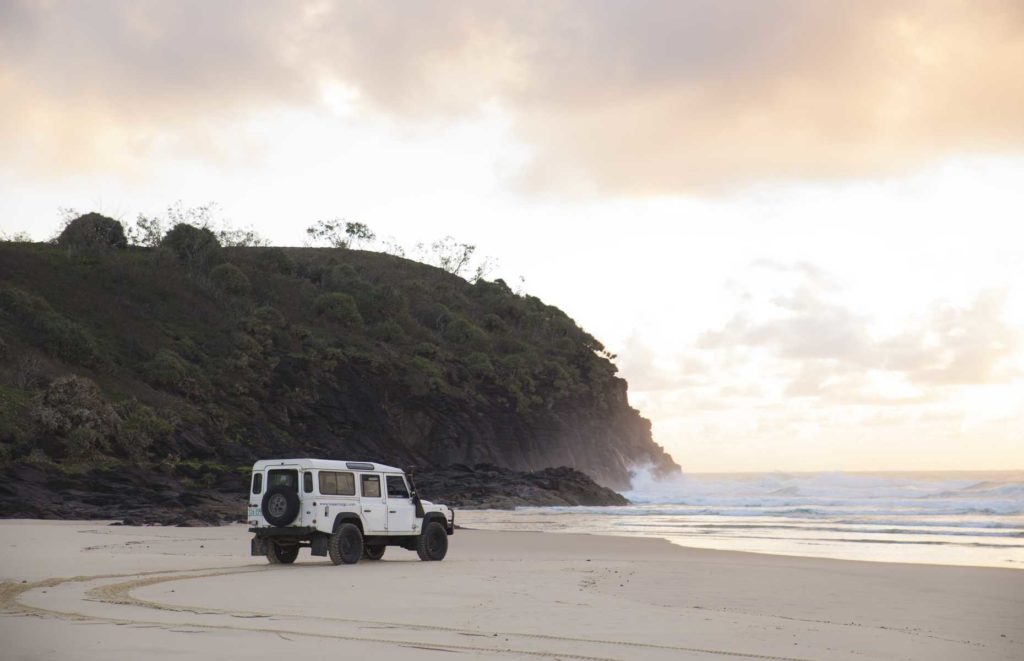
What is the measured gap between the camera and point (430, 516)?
24.0 metres

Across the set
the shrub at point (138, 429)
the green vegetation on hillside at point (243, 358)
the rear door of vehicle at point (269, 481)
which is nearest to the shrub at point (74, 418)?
the green vegetation on hillside at point (243, 358)

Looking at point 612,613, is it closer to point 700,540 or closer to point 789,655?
point 789,655

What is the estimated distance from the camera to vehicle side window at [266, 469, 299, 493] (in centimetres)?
2212

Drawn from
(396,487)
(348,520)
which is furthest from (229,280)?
(348,520)

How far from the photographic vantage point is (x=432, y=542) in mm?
23922

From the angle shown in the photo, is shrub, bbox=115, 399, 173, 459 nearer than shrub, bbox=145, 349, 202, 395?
Yes

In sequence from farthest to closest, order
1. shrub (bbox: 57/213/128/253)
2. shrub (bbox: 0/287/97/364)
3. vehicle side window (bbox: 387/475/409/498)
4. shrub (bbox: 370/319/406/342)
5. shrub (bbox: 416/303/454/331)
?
shrub (bbox: 416/303/454/331) → shrub (bbox: 370/319/406/342) → shrub (bbox: 57/213/128/253) → shrub (bbox: 0/287/97/364) → vehicle side window (bbox: 387/475/409/498)

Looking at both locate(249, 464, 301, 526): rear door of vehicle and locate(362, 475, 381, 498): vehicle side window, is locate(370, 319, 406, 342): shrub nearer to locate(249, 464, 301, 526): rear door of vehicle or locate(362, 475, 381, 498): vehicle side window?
locate(362, 475, 381, 498): vehicle side window

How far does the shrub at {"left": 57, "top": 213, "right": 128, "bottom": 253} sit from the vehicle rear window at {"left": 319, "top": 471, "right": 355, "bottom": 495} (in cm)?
7297

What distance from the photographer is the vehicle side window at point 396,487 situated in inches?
928

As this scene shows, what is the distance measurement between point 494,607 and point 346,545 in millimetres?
8316

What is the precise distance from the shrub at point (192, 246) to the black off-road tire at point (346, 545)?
77.2 metres

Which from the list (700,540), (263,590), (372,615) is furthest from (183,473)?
(372,615)

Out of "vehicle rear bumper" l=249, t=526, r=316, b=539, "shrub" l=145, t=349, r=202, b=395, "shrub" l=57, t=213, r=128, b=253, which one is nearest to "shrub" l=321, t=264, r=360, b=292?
"shrub" l=57, t=213, r=128, b=253
